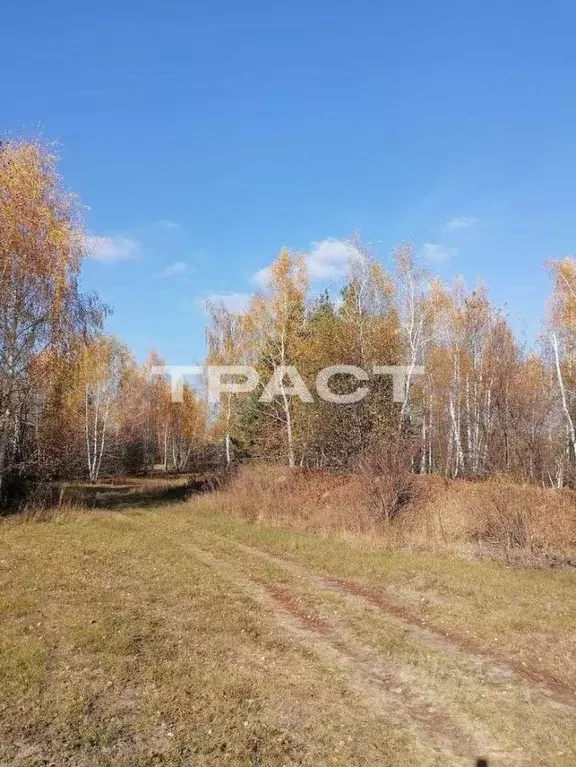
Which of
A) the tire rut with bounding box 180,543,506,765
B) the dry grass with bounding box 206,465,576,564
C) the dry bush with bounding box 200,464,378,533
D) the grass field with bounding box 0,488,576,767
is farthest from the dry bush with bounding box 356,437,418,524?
the tire rut with bounding box 180,543,506,765

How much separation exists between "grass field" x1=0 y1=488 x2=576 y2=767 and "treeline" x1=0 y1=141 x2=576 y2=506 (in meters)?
6.19

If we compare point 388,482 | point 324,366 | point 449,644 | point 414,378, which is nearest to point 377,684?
point 449,644

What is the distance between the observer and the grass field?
463 cm

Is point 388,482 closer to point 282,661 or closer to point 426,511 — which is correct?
point 426,511

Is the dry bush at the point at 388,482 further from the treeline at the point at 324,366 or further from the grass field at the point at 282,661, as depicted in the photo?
the grass field at the point at 282,661

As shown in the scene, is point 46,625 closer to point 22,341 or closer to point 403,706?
point 403,706

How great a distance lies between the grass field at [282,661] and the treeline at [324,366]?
6195 millimetres

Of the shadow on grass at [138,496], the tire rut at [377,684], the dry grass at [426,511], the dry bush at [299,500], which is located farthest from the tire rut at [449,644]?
the shadow on grass at [138,496]

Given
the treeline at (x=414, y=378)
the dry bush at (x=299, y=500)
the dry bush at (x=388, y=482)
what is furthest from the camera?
the treeline at (x=414, y=378)

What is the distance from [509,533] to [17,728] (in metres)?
10.2

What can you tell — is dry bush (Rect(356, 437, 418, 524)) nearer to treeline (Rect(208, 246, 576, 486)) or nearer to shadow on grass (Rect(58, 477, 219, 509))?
treeline (Rect(208, 246, 576, 486))

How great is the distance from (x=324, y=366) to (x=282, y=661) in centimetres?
1667

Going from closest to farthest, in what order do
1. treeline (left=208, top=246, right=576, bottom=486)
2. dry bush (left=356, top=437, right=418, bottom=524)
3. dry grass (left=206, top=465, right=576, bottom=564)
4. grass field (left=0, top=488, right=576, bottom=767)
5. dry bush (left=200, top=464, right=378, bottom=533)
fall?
1. grass field (left=0, top=488, right=576, bottom=767)
2. dry grass (left=206, top=465, right=576, bottom=564)
3. dry bush (left=356, top=437, right=418, bottom=524)
4. dry bush (left=200, top=464, right=378, bottom=533)
5. treeline (left=208, top=246, right=576, bottom=486)

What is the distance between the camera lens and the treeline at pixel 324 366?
1688 centimetres
